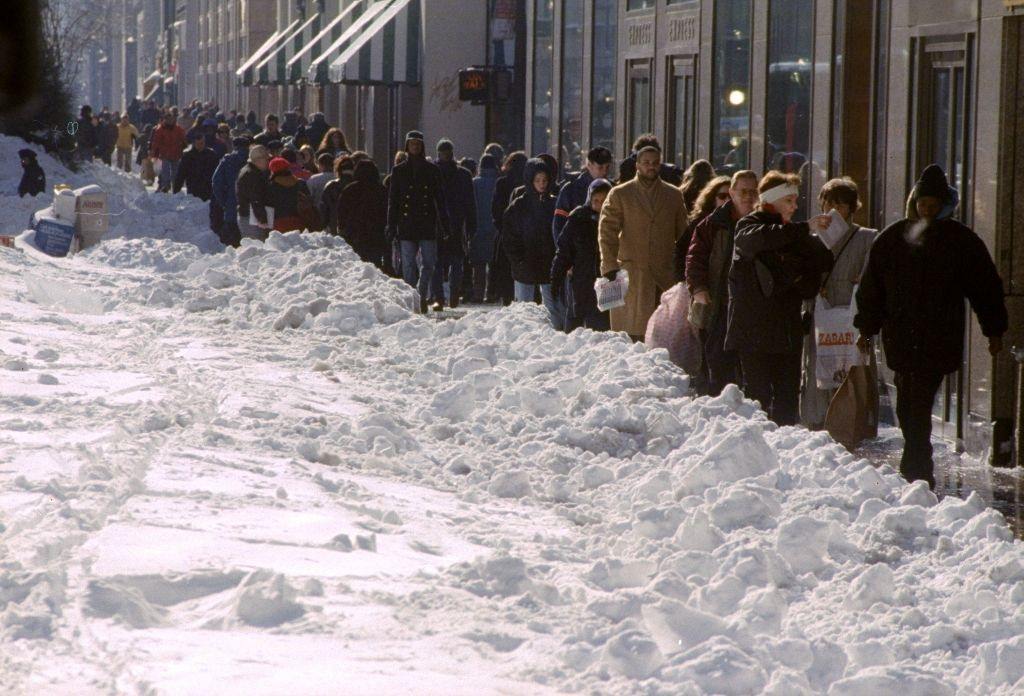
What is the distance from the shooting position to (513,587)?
631 centimetres

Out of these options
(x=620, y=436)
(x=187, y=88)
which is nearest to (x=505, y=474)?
(x=620, y=436)

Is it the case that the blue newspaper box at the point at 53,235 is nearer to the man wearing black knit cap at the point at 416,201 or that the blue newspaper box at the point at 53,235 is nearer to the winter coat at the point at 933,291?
the man wearing black knit cap at the point at 416,201

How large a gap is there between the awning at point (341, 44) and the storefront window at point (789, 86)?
20.7m

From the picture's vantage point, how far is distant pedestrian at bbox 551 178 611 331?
13.8 meters

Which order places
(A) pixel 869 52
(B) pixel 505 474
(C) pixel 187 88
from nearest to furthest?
1. (B) pixel 505 474
2. (A) pixel 869 52
3. (C) pixel 187 88

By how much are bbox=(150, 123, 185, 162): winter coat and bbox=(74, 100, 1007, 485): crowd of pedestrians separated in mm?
16736

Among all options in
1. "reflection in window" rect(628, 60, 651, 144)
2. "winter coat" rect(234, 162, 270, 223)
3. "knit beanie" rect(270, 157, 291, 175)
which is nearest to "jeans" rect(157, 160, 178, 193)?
"reflection in window" rect(628, 60, 651, 144)

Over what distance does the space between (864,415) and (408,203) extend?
8.40m

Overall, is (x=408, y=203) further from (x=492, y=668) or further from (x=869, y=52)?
(x=492, y=668)

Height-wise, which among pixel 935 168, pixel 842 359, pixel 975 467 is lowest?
pixel 975 467

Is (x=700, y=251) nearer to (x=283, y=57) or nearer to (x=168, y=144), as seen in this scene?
(x=168, y=144)

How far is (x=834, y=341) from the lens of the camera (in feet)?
34.7

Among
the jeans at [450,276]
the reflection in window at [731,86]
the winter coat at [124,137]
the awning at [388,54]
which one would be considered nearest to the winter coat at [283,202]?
the jeans at [450,276]

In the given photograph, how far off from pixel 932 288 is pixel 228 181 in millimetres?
14287
